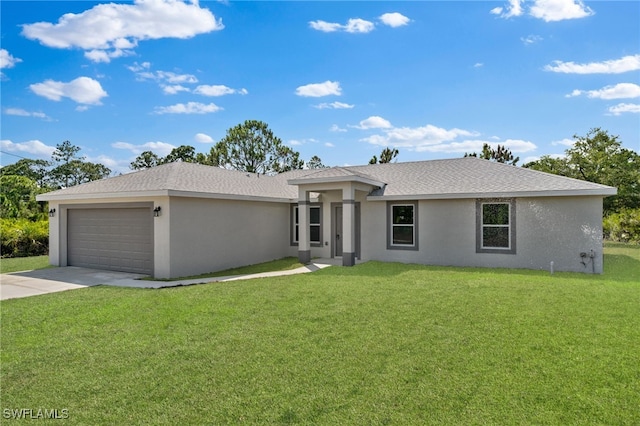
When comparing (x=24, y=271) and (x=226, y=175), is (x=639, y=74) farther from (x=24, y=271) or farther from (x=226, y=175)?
(x=24, y=271)

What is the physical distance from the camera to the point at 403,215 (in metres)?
14.3

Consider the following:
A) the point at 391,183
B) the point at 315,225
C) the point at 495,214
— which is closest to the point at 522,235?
the point at 495,214

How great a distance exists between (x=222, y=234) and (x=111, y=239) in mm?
3905

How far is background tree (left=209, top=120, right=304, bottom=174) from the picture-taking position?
136 ft

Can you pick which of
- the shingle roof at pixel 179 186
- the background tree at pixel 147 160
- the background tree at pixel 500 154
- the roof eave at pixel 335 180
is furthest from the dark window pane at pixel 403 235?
the background tree at pixel 147 160

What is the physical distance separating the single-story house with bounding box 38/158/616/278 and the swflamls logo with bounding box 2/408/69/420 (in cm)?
776

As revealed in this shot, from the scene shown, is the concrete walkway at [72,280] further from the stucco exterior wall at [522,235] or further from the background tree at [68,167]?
the background tree at [68,167]

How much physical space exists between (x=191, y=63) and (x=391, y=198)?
12185 mm

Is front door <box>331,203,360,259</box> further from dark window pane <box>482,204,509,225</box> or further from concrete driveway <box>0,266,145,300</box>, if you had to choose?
concrete driveway <box>0,266,145,300</box>

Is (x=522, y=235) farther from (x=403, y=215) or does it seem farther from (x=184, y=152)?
(x=184, y=152)

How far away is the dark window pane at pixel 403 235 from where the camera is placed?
A: 14.1 meters

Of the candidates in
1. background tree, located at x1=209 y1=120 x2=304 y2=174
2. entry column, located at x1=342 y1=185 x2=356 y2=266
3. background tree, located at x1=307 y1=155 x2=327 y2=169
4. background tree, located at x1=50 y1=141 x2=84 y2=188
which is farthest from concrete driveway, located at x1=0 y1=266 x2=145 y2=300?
background tree, located at x1=307 y1=155 x2=327 y2=169

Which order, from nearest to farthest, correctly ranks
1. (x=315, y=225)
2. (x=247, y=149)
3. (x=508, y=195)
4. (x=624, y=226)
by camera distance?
(x=508, y=195) → (x=315, y=225) → (x=624, y=226) → (x=247, y=149)

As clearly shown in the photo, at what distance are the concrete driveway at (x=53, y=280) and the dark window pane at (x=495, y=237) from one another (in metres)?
11.6
